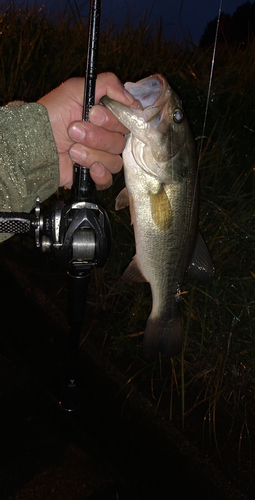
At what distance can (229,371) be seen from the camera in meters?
2.41

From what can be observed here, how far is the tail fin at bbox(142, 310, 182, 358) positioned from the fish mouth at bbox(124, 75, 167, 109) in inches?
42.8

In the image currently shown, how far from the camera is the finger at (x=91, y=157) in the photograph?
1.52 m

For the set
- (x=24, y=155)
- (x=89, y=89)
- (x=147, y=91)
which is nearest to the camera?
(x=89, y=89)

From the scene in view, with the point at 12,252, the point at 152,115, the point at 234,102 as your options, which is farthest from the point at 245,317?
the point at 234,102

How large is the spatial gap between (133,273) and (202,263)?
1.19 feet

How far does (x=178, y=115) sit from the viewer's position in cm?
152

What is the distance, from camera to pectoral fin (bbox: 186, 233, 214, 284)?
187 centimetres

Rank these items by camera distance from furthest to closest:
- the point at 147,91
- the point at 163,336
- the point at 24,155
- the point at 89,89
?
the point at 163,336 < the point at 24,155 < the point at 147,91 < the point at 89,89

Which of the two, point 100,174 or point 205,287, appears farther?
point 205,287

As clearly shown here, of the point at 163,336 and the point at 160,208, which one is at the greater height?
the point at 160,208

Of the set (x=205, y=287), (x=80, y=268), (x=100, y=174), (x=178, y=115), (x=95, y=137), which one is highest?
(x=178, y=115)

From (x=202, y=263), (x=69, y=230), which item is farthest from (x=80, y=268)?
(x=202, y=263)

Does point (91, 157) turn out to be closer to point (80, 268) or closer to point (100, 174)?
point (100, 174)

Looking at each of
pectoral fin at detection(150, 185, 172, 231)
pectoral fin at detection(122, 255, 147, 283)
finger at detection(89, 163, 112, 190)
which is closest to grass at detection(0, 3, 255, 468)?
pectoral fin at detection(122, 255, 147, 283)
